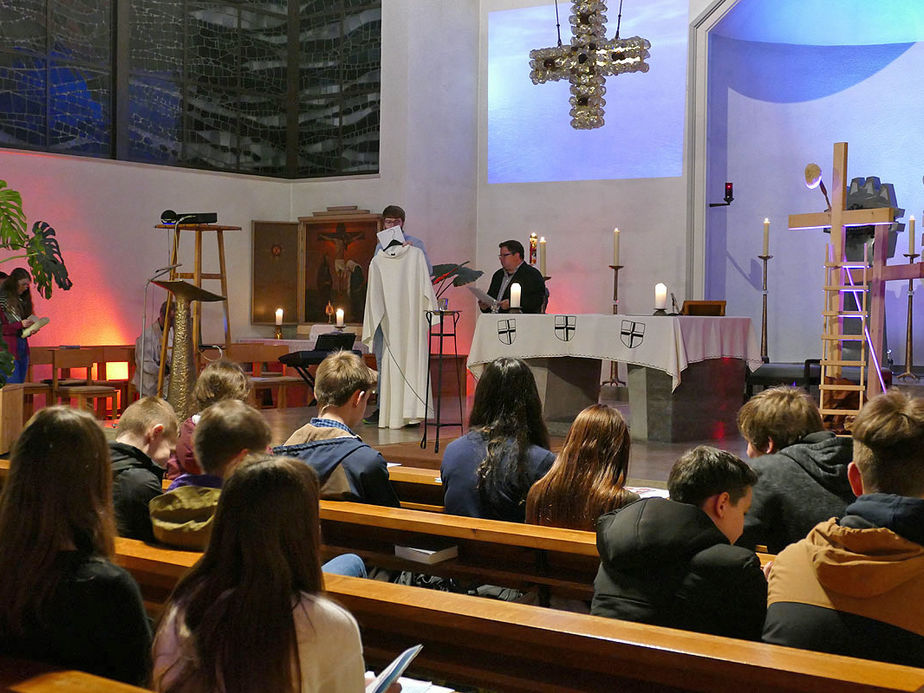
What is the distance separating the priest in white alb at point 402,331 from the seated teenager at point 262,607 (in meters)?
6.70

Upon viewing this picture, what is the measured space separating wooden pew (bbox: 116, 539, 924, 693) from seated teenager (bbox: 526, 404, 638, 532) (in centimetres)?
91

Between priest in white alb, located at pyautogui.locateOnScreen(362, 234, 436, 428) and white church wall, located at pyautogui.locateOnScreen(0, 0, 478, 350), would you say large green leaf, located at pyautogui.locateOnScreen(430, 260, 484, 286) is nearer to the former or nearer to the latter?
priest in white alb, located at pyautogui.locateOnScreen(362, 234, 436, 428)

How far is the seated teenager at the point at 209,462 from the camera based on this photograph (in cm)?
260

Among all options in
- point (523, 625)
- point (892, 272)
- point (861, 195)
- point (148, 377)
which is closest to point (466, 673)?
point (523, 625)

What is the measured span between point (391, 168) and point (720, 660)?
11.0m

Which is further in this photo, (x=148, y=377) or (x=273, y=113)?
(x=273, y=113)

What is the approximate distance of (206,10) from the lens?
12641 millimetres

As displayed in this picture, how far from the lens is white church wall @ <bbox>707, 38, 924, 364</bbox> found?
11.4 metres

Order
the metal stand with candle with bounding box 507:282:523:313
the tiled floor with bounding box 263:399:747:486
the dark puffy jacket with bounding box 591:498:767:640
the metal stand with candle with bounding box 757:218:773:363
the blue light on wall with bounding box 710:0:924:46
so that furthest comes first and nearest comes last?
the blue light on wall with bounding box 710:0:924:46
the metal stand with candle with bounding box 757:218:773:363
the metal stand with candle with bounding box 507:282:523:313
the tiled floor with bounding box 263:399:747:486
the dark puffy jacket with bounding box 591:498:767:640

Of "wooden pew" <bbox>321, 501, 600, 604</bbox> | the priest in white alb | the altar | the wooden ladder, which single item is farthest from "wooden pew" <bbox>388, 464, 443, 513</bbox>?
the priest in white alb

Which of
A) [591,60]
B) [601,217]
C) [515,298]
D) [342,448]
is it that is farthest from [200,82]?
[342,448]

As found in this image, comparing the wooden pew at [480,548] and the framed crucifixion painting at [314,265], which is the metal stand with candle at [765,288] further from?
the wooden pew at [480,548]

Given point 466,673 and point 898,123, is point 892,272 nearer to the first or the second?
point 898,123

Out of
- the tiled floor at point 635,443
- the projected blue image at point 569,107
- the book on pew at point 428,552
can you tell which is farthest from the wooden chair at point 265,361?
the book on pew at point 428,552
